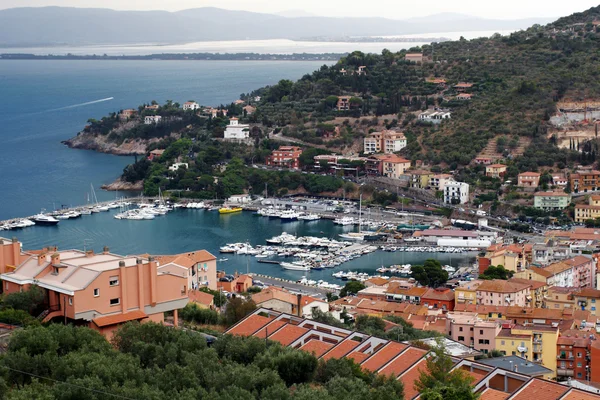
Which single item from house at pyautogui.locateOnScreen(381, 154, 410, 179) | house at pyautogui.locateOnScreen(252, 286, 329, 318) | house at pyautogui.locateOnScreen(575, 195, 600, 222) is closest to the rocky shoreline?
house at pyautogui.locateOnScreen(381, 154, 410, 179)

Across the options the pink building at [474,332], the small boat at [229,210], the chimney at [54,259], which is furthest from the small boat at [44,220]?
the chimney at [54,259]

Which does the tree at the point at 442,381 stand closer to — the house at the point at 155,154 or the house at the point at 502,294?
the house at the point at 502,294

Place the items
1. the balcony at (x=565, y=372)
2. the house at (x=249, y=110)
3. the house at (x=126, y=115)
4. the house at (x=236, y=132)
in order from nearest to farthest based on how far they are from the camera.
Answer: the balcony at (x=565, y=372)
the house at (x=236, y=132)
the house at (x=249, y=110)
the house at (x=126, y=115)

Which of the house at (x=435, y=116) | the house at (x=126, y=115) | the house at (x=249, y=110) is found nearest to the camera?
the house at (x=435, y=116)

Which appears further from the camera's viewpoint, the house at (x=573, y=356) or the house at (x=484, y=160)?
the house at (x=484, y=160)

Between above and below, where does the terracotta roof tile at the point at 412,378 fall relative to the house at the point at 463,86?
below

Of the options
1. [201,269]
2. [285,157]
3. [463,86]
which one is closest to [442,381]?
[201,269]

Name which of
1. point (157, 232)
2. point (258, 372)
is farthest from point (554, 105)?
point (258, 372)
